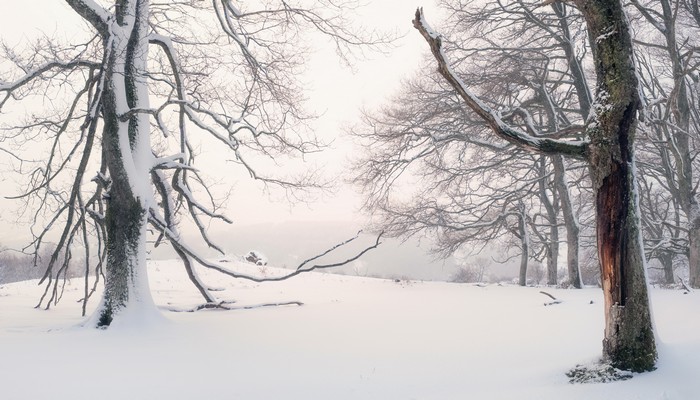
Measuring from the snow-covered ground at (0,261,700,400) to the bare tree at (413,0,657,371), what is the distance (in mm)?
320

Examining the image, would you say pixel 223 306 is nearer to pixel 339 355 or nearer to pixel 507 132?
pixel 339 355

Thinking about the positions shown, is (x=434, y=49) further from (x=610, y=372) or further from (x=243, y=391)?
(x=243, y=391)

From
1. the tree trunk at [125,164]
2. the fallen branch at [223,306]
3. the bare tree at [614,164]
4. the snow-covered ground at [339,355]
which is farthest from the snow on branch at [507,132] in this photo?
the fallen branch at [223,306]

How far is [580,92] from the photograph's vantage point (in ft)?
40.7

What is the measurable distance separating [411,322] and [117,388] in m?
4.32

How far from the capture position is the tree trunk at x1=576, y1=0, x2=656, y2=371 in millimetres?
3512

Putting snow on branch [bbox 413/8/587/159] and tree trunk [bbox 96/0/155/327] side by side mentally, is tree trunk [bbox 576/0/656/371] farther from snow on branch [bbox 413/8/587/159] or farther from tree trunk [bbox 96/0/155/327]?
tree trunk [bbox 96/0/155/327]

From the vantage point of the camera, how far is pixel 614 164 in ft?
11.9

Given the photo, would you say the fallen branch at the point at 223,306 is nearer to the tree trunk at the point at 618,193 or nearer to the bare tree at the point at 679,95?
the tree trunk at the point at 618,193

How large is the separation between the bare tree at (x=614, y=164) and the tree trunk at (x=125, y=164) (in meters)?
4.99

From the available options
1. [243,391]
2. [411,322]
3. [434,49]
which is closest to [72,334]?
[243,391]

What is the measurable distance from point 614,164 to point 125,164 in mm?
6247

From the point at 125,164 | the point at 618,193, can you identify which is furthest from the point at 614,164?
the point at 125,164

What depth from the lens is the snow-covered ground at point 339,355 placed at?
353 centimetres
